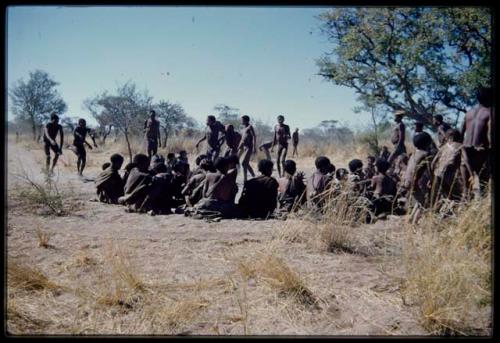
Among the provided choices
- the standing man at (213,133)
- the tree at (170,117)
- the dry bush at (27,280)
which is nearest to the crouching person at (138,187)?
the dry bush at (27,280)

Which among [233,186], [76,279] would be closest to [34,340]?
[76,279]

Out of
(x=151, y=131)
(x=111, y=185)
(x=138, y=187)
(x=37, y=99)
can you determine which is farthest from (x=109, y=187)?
(x=37, y=99)

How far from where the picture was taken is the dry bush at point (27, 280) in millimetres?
3699

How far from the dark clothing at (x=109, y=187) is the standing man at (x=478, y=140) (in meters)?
5.87

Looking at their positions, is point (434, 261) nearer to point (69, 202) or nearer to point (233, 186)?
point (233, 186)

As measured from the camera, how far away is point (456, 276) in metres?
3.18

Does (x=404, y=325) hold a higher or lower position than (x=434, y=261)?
lower

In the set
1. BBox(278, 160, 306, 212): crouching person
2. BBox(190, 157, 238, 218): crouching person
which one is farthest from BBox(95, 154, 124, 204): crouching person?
BBox(278, 160, 306, 212): crouching person

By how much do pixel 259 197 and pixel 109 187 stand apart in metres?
2.99

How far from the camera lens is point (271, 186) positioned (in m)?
6.77

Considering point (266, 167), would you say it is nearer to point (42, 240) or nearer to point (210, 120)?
point (42, 240)

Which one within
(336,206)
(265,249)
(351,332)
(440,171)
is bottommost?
(351,332)

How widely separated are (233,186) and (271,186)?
0.61 metres

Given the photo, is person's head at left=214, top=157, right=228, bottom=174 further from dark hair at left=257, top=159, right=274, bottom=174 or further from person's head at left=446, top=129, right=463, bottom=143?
person's head at left=446, top=129, right=463, bottom=143
